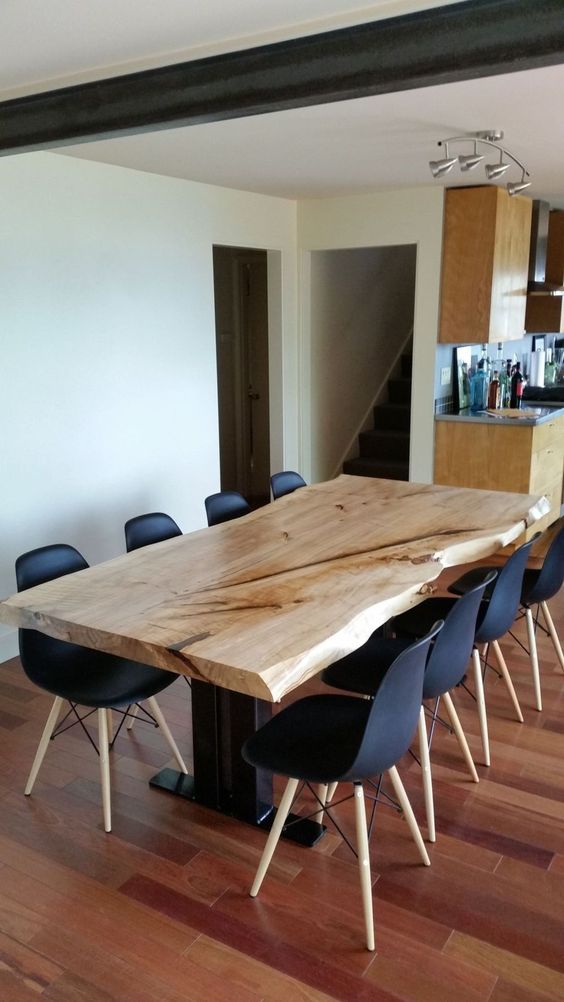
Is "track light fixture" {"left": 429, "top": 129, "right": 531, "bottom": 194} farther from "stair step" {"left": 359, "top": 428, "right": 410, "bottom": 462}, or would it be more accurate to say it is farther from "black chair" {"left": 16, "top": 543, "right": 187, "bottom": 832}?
"stair step" {"left": 359, "top": 428, "right": 410, "bottom": 462}

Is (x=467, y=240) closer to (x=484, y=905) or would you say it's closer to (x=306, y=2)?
(x=306, y=2)

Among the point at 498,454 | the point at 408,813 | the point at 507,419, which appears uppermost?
the point at 507,419

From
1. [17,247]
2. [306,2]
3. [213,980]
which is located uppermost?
[306,2]

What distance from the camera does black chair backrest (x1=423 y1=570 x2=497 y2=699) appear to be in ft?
7.64

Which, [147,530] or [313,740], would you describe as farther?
[147,530]

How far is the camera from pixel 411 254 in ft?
23.5

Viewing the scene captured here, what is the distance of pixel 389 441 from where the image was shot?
6.52 metres

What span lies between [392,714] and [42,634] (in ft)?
4.61

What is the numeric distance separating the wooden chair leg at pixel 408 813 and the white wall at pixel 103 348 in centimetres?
227

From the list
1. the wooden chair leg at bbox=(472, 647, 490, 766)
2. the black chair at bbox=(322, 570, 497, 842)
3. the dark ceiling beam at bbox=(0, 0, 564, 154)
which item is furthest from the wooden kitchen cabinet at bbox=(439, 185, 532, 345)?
the dark ceiling beam at bbox=(0, 0, 564, 154)

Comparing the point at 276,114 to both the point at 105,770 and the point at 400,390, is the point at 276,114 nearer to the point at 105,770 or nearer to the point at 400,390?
the point at 105,770

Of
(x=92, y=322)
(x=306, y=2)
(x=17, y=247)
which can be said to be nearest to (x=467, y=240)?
(x=92, y=322)

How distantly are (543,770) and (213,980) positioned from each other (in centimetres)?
149

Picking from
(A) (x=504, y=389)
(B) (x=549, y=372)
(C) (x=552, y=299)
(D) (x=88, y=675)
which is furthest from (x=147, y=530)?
(B) (x=549, y=372)
